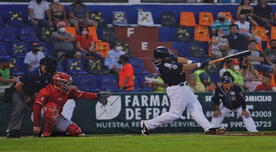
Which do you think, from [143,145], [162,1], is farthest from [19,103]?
[162,1]

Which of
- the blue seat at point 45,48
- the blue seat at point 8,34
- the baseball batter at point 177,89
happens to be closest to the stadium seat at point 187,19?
the blue seat at point 45,48

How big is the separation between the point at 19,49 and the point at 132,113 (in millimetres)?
4491

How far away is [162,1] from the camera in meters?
26.0

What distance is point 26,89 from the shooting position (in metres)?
17.1

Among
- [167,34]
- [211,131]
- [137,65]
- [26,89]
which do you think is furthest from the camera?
[167,34]

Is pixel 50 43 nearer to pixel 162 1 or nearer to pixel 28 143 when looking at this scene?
pixel 162 1

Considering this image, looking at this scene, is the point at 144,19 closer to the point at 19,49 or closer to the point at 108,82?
the point at 108,82

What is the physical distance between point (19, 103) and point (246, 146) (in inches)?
253

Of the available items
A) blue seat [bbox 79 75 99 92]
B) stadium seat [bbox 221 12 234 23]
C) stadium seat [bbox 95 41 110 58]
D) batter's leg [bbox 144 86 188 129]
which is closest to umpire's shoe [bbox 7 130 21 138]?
batter's leg [bbox 144 86 188 129]

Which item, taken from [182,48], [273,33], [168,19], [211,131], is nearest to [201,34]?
[182,48]

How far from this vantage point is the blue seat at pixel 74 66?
22203mm

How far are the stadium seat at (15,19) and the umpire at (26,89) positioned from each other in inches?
227

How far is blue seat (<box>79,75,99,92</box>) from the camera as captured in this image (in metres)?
21.8

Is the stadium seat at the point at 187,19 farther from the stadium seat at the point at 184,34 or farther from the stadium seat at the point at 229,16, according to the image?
the stadium seat at the point at 229,16
